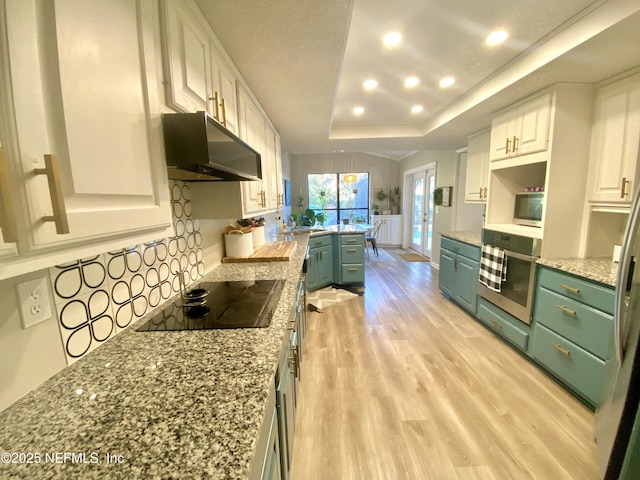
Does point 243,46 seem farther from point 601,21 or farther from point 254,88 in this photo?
point 601,21

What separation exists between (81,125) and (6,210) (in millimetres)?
251

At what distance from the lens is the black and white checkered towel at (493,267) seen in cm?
238

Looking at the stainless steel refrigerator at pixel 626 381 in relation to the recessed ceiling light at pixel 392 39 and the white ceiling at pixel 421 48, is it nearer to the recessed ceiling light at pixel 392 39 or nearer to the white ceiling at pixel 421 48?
the white ceiling at pixel 421 48

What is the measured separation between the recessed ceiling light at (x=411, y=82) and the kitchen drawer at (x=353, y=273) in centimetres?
239

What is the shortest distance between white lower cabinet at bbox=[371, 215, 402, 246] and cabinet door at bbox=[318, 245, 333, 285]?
3.45m

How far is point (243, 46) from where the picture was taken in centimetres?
151

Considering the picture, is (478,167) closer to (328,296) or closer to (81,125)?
(328,296)

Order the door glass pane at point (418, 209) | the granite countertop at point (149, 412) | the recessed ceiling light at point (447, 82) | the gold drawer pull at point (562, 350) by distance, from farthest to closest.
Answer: the door glass pane at point (418, 209)
the recessed ceiling light at point (447, 82)
the gold drawer pull at point (562, 350)
the granite countertop at point (149, 412)

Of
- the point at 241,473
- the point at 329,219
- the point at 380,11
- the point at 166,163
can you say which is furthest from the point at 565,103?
the point at 329,219

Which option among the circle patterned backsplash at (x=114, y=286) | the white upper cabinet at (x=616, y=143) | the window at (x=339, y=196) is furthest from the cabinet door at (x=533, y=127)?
the window at (x=339, y=196)

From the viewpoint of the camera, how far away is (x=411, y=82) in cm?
239

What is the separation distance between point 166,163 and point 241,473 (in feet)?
2.81

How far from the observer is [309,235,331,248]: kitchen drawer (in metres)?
3.61

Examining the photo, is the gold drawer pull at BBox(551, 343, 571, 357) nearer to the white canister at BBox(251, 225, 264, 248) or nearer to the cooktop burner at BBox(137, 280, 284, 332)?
the cooktop burner at BBox(137, 280, 284, 332)
